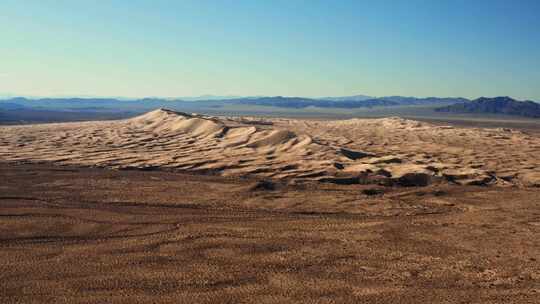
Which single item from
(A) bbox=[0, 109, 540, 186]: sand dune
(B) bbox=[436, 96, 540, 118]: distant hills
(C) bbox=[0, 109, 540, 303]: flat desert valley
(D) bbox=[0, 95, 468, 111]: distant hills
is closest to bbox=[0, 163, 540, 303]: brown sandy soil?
(C) bbox=[0, 109, 540, 303]: flat desert valley

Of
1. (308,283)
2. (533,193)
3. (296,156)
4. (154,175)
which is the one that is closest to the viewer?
(308,283)

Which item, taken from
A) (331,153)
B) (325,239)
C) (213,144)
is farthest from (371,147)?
(325,239)

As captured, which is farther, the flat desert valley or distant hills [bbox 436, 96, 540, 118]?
distant hills [bbox 436, 96, 540, 118]

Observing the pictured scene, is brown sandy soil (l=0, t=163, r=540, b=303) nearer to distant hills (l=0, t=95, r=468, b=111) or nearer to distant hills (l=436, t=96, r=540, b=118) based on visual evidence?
distant hills (l=436, t=96, r=540, b=118)

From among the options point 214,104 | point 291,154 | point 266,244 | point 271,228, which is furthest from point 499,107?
point 214,104

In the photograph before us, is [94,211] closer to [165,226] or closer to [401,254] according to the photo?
[165,226]
